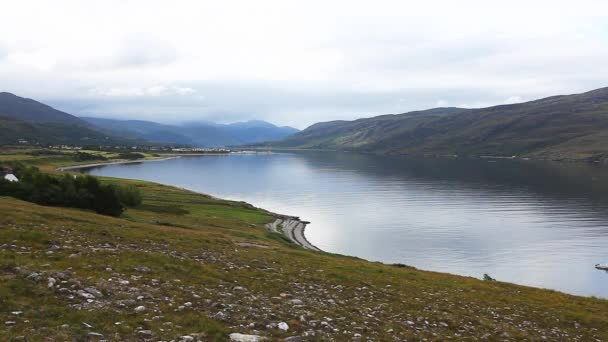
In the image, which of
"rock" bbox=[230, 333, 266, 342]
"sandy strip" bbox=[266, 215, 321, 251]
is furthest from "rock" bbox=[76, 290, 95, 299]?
"sandy strip" bbox=[266, 215, 321, 251]

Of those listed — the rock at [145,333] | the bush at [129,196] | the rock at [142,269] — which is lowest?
the bush at [129,196]

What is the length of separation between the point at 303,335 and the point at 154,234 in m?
24.3

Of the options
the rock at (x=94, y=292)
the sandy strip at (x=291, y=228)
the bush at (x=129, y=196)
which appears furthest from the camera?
the sandy strip at (x=291, y=228)

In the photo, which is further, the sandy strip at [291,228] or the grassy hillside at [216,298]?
the sandy strip at [291,228]

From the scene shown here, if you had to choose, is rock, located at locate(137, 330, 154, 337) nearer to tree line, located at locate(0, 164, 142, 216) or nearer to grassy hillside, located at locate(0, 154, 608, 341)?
grassy hillside, located at locate(0, 154, 608, 341)

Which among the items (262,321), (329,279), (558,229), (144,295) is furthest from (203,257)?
(558,229)

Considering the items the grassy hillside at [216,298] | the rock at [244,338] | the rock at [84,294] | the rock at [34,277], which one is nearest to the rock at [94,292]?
the grassy hillside at [216,298]

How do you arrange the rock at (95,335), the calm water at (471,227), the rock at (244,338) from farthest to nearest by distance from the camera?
the calm water at (471,227) < the rock at (244,338) < the rock at (95,335)

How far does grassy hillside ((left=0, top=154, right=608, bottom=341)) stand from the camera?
15.0m

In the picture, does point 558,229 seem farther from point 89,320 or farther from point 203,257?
point 89,320

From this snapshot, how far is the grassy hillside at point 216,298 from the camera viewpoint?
15049 millimetres

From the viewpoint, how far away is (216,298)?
1928 centimetres

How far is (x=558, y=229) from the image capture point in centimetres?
11362

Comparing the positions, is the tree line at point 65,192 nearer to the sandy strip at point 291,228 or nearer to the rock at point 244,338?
the sandy strip at point 291,228
